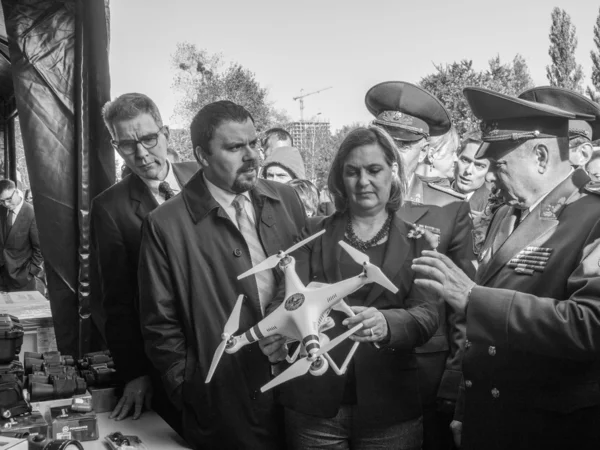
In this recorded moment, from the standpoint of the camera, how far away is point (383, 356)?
242 cm

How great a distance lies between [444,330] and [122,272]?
1.54m

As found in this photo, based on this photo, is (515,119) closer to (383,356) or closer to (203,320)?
(383,356)

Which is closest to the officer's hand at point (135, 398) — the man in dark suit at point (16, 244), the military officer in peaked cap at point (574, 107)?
the military officer in peaked cap at point (574, 107)

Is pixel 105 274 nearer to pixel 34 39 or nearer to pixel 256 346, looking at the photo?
pixel 256 346

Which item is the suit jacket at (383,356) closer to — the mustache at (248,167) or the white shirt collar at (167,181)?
the mustache at (248,167)

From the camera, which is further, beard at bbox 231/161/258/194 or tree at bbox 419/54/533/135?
tree at bbox 419/54/533/135

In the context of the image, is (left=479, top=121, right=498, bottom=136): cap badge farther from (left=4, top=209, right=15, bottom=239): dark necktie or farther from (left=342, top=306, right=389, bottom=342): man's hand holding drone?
(left=4, top=209, right=15, bottom=239): dark necktie

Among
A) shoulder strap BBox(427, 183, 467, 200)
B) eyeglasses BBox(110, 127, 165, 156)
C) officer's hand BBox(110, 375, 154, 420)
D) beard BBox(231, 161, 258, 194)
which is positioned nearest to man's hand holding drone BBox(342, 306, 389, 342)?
beard BBox(231, 161, 258, 194)

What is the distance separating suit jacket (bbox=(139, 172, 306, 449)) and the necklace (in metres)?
0.43

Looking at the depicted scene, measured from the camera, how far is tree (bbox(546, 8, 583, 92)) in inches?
1690

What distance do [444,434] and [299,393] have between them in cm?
81

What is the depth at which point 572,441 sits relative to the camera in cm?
212

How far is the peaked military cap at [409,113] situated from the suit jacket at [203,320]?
1053 mm

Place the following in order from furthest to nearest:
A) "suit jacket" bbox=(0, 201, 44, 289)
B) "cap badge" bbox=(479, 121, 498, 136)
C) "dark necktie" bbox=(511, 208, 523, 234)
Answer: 1. "suit jacket" bbox=(0, 201, 44, 289)
2. "dark necktie" bbox=(511, 208, 523, 234)
3. "cap badge" bbox=(479, 121, 498, 136)
